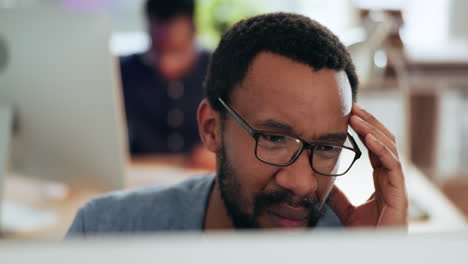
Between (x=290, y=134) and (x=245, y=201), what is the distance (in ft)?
0.29

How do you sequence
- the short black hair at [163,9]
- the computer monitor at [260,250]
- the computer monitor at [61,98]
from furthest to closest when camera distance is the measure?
the short black hair at [163,9], the computer monitor at [61,98], the computer monitor at [260,250]

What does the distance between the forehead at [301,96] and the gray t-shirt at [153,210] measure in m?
0.09

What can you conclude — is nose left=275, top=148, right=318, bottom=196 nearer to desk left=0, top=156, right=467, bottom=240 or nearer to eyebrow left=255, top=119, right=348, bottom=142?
eyebrow left=255, top=119, right=348, bottom=142

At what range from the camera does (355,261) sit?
20 cm

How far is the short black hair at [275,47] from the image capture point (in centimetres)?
46

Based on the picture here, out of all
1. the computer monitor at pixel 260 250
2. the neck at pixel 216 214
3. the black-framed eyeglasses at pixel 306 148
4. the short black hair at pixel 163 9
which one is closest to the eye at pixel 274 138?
the black-framed eyeglasses at pixel 306 148

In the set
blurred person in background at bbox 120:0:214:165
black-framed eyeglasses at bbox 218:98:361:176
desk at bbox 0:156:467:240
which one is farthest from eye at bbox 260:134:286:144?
blurred person in background at bbox 120:0:214:165

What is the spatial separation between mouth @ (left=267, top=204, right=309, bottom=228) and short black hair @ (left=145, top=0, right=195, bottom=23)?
3.54 ft

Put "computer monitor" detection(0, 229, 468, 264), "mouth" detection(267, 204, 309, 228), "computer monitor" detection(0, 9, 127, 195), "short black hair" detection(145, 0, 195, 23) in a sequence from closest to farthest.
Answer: "computer monitor" detection(0, 229, 468, 264) < "mouth" detection(267, 204, 309, 228) < "computer monitor" detection(0, 9, 127, 195) < "short black hair" detection(145, 0, 195, 23)

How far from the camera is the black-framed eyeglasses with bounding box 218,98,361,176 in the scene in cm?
45

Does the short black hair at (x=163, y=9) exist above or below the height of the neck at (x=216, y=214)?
above

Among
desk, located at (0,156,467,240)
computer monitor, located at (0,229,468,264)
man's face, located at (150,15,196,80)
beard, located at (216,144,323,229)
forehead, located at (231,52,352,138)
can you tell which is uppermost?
computer monitor, located at (0,229,468,264)

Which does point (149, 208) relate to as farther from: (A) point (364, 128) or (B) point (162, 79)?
(B) point (162, 79)

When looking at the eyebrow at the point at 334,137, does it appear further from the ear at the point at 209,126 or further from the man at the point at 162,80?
the man at the point at 162,80
